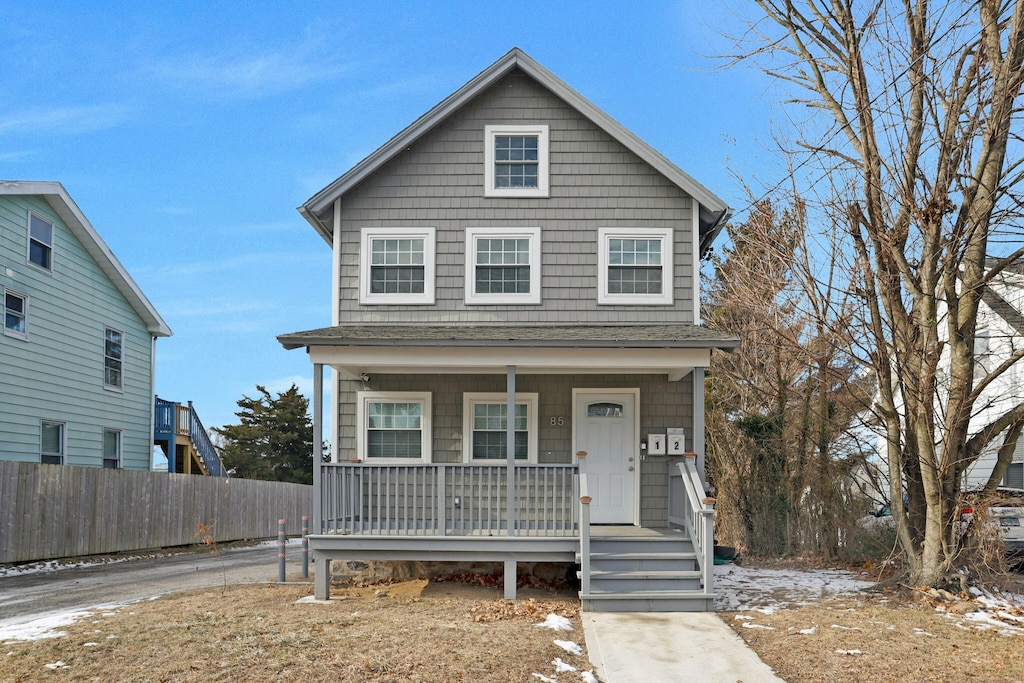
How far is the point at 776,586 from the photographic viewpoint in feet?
45.5

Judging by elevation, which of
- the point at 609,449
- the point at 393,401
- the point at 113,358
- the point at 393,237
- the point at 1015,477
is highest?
the point at 393,237

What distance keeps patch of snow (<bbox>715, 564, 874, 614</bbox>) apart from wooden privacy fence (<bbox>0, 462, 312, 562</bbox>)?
12.7m

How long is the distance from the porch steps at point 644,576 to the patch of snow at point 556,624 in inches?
31.3

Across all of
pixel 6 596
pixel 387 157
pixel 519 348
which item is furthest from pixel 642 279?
pixel 6 596

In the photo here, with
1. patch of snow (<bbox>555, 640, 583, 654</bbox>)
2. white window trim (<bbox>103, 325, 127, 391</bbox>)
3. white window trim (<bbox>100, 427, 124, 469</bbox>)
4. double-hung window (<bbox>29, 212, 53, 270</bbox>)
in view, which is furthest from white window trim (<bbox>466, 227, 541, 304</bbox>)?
white window trim (<bbox>100, 427, 124, 469</bbox>)

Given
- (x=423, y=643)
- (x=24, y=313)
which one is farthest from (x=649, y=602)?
(x=24, y=313)

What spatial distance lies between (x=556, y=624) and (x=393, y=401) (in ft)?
17.2

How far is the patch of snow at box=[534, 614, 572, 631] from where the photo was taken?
10.3 metres

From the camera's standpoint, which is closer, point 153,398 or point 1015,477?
point 1015,477

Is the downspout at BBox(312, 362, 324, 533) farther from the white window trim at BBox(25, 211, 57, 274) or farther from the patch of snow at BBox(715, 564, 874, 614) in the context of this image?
the white window trim at BBox(25, 211, 57, 274)

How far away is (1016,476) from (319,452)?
59.7 ft

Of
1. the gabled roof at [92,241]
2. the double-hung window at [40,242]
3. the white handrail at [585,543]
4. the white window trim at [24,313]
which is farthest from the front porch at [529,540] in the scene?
the double-hung window at [40,242]

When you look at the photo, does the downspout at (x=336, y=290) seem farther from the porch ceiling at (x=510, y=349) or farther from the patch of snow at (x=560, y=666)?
the patch of snow at (x=560, y=666)

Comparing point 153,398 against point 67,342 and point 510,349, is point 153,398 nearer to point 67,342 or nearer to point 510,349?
point 67,342
